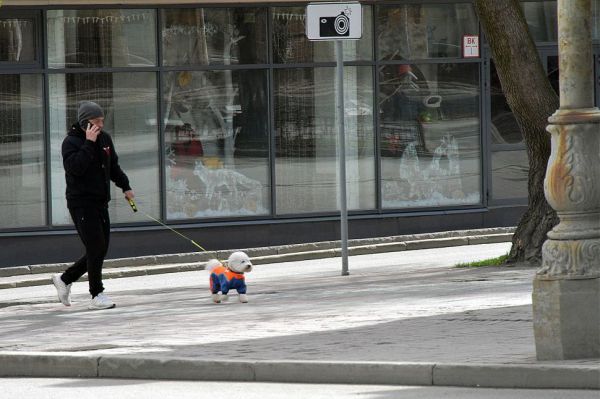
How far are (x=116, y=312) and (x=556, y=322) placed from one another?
561 cm

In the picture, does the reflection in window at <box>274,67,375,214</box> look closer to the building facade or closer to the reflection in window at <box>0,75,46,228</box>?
the building facade

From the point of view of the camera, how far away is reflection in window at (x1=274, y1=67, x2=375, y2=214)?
20.7 m

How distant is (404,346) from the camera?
411 inches

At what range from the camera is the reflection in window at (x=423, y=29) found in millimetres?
21016

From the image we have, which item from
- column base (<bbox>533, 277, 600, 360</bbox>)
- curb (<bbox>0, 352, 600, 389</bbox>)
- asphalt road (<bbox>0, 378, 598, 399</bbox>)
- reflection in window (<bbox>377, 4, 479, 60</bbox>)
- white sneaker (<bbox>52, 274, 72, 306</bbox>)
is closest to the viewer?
asphalt road (<bbox>0, 378, 598, 399</bbox>)

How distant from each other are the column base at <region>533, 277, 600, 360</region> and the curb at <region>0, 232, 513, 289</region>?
959cm

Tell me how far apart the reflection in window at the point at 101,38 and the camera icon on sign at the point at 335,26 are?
4118mm

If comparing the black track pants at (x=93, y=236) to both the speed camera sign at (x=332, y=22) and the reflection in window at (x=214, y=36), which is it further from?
the reflection in window at (x=214, y=36)

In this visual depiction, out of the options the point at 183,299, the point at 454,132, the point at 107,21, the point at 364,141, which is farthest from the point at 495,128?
the point at 183,299

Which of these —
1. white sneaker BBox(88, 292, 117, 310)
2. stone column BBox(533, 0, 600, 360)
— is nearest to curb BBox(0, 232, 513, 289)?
white sneaker BBox(88, 292, 117, 310)

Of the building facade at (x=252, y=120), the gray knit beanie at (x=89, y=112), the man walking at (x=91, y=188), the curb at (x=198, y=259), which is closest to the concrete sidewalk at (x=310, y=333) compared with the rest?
the man walking at (x=91, y=188)

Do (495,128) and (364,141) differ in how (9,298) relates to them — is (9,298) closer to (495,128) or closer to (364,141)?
(364,141)

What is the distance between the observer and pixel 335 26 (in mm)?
16344

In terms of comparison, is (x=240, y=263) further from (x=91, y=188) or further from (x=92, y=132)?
(x=92, y=132)
